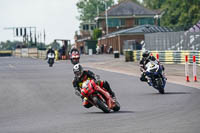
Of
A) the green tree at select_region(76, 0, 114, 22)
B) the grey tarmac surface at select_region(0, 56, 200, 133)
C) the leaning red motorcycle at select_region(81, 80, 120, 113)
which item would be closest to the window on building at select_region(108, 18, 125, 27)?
the green tree at select_region(76, 0, 114, 22)

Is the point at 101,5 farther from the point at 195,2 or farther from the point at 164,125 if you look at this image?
the point at 164,125

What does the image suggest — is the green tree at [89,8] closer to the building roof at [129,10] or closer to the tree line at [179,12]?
the tree line at [179,12]

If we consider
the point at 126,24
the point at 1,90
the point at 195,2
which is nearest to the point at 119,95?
the point at 1,90

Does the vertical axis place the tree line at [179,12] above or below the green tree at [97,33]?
above

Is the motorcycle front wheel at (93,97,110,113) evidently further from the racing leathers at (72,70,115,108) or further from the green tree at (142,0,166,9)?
the green tree at (142,0,166,9)

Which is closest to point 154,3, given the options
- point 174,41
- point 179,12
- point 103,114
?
point 179,12

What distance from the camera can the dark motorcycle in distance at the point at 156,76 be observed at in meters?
18.5

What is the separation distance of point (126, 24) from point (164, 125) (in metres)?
107

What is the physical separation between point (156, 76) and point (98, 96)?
211 inches

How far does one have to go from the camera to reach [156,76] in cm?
1864

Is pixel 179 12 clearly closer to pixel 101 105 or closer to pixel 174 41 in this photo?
pixel 174 41

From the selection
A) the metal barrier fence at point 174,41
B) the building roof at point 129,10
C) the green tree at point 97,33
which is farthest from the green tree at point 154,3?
the metal barrier fence at point 174,41

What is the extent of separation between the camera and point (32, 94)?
20.8 metres

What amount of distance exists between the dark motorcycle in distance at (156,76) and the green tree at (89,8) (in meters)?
140
